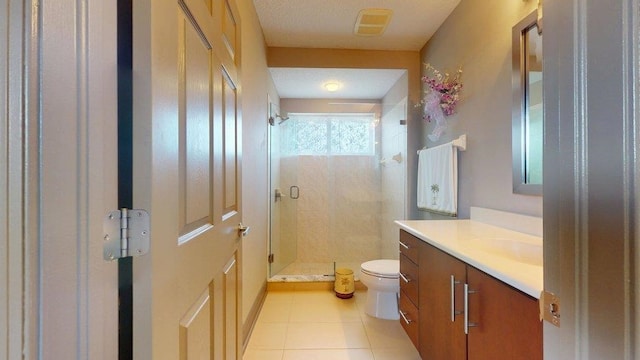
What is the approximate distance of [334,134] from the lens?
3.72 metres

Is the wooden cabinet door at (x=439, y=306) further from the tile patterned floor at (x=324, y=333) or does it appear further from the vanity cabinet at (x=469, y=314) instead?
the tile patterned floor at (x=324, y=333)

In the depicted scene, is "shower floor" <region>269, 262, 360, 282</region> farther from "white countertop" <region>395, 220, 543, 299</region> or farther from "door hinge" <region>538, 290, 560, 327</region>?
"door hinge" <region>538, 290, 560, 327</region>

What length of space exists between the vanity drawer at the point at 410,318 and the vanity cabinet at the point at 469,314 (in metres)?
0.03

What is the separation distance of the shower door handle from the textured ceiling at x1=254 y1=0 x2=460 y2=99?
1238 millimetres

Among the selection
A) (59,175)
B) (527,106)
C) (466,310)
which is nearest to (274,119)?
(527,106)

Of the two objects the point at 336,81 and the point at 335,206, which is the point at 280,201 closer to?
the point at 335,206

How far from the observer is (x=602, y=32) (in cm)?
38

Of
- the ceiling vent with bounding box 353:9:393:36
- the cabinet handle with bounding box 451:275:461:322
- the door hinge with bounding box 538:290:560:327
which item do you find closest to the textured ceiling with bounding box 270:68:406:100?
the ceiling vent with bounding box 353:9:393:36

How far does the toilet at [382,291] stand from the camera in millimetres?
2160

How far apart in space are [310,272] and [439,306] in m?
2.03

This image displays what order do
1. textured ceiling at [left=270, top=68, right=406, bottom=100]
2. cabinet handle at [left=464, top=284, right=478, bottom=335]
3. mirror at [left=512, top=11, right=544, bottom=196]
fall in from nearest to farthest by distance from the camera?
cabinet handle at [left=464, top=284, right=478, bottom=335] < mirror at [left=512, top=11, right=544, bottom=196] < textured ceiling at [left=270, top=68, right=406, bottom=100]

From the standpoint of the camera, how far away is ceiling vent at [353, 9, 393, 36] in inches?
86.1

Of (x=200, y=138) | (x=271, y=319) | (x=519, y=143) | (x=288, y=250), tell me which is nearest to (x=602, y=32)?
(x=200, y=138)

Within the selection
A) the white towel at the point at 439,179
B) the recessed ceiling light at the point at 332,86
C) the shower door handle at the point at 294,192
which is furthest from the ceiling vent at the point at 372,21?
the shower door handle at the point at 294,192
